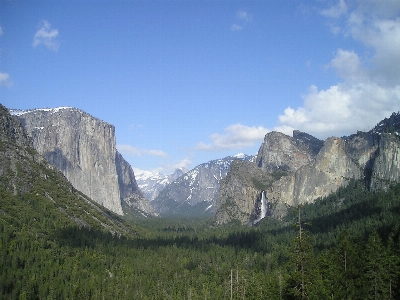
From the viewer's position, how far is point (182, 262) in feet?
433

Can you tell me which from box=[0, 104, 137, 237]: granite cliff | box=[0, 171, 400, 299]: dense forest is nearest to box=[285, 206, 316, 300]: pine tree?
box=[0, 171, 400, 299]: dense forest

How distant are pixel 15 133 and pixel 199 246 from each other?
3885 inches

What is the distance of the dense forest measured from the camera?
6619 centimetres

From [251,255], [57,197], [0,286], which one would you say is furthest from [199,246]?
[0,286]

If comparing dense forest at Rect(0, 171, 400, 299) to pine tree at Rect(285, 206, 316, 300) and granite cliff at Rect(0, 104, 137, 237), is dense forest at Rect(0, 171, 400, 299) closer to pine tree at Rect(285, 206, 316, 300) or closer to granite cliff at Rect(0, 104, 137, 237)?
pine tree at Rect(285, 206, 316, 300)

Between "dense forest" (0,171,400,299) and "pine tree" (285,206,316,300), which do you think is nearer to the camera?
"pine tree" (285,206,316,300)

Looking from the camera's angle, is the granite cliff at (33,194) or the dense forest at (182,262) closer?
the dense forest at (182,262)

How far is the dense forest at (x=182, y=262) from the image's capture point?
66.2 meters

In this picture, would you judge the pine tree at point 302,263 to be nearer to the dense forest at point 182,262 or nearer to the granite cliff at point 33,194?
the dense forest at point 182,262

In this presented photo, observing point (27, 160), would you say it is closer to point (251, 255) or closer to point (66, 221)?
point (66, 221)

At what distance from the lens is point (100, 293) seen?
97.3 metres

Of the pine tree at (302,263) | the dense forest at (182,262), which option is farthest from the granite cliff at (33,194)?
the pine tree at (302,263)

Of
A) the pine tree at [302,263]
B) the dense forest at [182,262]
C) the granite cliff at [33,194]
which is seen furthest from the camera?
the granite cliff at [33,194]

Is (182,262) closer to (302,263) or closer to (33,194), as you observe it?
(33,194)
